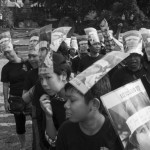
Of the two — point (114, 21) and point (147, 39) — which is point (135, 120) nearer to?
point (147, 39)

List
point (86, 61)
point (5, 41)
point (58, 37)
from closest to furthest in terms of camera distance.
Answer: point (58, 37) → point (5, 41) → point (86, 61)

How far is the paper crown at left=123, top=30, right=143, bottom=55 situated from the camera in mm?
4389

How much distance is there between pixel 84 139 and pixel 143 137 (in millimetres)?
409

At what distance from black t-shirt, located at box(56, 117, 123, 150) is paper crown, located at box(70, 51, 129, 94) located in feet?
1.03

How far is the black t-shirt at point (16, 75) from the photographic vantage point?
494cm

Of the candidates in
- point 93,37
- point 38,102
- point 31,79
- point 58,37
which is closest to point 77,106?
point 38,102

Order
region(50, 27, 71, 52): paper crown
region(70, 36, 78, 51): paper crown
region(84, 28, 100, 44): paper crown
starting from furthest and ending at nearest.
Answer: region(70, 36, 78, 51): paper crown → region(84, 28, 100, 44): paper crown → region(50, 27, 71, 52): paper crown

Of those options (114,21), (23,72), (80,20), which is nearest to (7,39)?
(23,72)

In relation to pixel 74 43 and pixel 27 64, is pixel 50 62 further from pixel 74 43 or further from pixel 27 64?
pixel 74 43

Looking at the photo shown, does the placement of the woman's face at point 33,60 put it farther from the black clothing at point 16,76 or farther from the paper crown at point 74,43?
the paper crown at point 74,43

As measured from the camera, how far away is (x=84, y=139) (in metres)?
2.12

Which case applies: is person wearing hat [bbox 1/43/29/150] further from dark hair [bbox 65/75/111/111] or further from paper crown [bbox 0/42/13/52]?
dark hair [bbox 65/75/111/111]

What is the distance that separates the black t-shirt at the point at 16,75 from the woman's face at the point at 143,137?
325cm

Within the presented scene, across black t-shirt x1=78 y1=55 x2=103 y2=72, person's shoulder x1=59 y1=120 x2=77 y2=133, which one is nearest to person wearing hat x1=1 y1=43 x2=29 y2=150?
black t-shirt x1=78 y1=55 x2=103 y2=72
